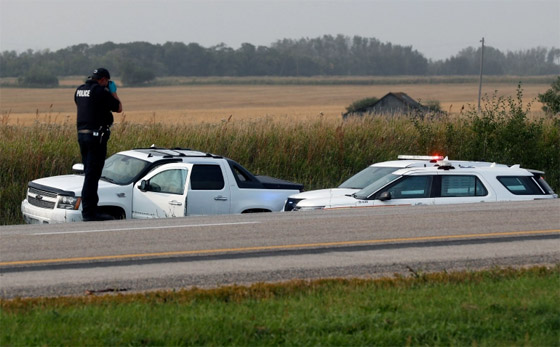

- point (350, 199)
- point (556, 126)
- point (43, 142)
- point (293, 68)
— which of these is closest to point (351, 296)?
point (350, 199)

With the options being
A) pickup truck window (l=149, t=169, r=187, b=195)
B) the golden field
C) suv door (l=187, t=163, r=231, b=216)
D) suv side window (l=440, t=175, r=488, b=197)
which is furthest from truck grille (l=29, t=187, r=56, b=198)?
the golden field

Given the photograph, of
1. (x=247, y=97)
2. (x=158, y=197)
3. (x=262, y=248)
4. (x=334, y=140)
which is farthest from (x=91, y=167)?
(x=247, y=97)

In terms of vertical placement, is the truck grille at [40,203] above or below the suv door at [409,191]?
below

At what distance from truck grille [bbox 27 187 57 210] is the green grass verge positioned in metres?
7.17

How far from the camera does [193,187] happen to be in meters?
15.6

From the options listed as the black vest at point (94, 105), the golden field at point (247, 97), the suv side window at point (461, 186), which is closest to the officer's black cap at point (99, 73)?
the black vest at point (94, 105)

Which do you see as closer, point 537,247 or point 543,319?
point 543,319

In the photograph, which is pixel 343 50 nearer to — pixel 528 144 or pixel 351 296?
pixel 528 144

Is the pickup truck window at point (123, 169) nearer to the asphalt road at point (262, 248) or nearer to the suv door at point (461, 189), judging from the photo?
the asphalt road at point (262, 248)

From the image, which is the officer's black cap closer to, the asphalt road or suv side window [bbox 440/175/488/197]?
the asphalt road

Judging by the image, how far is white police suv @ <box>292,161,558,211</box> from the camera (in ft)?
50.3

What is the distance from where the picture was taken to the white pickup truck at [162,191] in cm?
1511

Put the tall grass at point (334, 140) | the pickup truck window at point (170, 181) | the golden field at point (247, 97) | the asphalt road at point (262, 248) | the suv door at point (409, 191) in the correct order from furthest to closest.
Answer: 1. the golden field at point (247, 97)
2. the tall grass at point (334, 140)
3. the pickup truck window at point (170, 181)
4. the suv door at point (409, 191)
5. the asphalt road at point (262, 248)

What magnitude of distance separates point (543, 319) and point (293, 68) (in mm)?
144874
